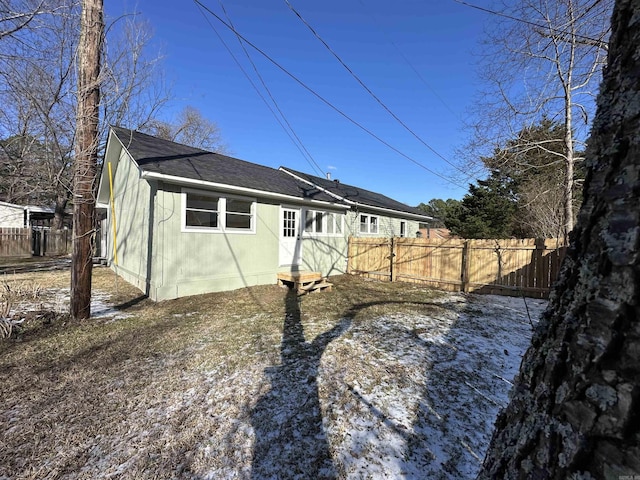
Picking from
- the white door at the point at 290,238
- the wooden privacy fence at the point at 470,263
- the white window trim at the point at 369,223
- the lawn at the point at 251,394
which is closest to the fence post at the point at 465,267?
the wooden privacy fence at the point at 470,263

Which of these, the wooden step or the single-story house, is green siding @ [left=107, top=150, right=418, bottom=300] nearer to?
the single-story house

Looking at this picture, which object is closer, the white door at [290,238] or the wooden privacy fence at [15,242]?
the white door at [290,238]

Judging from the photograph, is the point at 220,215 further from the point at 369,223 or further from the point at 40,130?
the point at 40,130

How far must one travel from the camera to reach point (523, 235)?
62.2 ft

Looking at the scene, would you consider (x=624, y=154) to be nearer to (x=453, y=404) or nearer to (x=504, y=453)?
(x=504, y=453)

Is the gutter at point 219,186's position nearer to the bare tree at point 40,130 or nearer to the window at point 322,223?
the window at point 322,223

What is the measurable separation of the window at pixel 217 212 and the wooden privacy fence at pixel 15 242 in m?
14.9

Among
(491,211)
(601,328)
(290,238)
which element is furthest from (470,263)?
(491,211)

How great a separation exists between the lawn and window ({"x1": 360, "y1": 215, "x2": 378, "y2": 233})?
7430mm

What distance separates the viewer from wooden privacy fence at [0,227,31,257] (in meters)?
14.8

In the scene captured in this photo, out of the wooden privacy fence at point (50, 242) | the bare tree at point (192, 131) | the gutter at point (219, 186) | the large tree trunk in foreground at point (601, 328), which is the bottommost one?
the wooden privacy fence at point (50, 242)

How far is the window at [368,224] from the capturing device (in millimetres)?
12930

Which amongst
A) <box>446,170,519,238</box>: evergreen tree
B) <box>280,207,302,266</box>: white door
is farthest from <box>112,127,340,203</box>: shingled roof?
<box>446,170,519,238</box>: evergreen tree

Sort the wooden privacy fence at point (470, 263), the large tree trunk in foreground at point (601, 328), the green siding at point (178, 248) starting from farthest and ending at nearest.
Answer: the wooden privacy fence at point (470, 263)
the green siding at point (178, 248)
the large tree trunk in foreground at point (601, 328)
